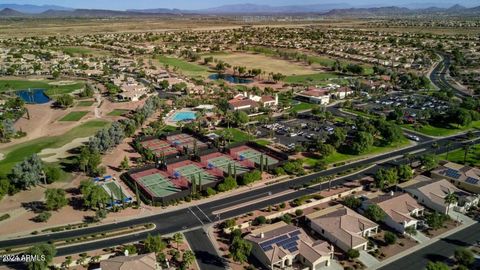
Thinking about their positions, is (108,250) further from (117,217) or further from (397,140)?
(397,140)

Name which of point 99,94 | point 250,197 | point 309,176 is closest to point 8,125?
point 99,94

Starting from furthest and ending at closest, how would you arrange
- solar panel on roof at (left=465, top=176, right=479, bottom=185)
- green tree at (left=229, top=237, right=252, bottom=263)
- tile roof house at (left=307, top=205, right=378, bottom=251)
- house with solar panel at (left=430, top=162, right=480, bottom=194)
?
house with solar panel at (left=430, top=162, right=480, bottom=194) → solar panel on roof at (left=465, top=176, right=479, bottom=185) → tile roof house at (left=307, top=205, right=378, bottom=251) → green tree at (left=229, top=237, right=252, bottom=263)

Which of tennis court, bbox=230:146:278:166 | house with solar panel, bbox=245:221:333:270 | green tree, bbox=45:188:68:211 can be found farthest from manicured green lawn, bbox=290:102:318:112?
green tree, bbox=45:188:68:211

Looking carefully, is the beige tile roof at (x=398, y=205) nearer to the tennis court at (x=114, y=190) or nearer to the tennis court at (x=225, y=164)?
the tennis court at (x=225, y=164)

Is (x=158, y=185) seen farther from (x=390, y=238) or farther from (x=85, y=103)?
(x=85, y=103)

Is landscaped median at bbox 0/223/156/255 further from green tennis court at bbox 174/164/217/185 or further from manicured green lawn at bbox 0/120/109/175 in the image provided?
manicured green lawn at bbox 0/120/109/175

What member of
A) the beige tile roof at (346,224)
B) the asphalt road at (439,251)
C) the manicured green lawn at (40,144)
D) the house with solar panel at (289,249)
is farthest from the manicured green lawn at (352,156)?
the manicured green lawn at (40,144)
